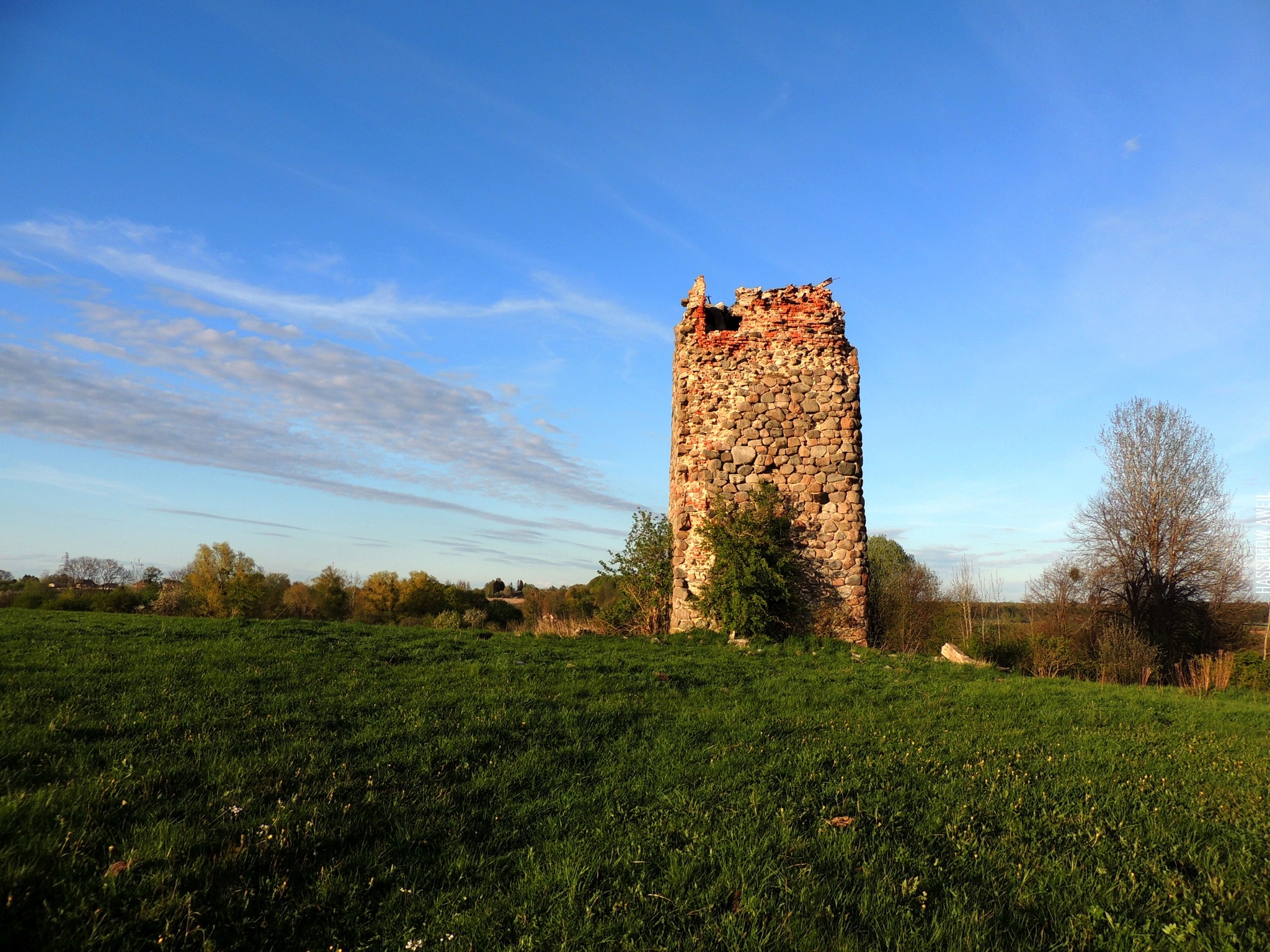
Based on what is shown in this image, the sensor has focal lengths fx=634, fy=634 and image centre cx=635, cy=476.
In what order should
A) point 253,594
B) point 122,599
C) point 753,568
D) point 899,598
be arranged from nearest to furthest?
point 753,568
point 899,598
point 122,599
point 253,594

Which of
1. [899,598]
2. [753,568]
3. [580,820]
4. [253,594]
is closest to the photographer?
[580,820]

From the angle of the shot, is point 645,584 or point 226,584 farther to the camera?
point 226,584

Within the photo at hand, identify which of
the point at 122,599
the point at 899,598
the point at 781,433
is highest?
the point at 781,433

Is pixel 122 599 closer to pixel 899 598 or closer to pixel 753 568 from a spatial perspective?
pixel 753 568

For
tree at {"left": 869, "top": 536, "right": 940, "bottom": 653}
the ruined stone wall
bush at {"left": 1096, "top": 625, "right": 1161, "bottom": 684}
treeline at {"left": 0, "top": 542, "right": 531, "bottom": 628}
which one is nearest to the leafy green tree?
treeline at {"left": 0, "top": 542, "right": 531, "bottom": 628}

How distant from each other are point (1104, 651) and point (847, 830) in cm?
2155

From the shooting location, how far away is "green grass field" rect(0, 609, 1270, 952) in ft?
10.4

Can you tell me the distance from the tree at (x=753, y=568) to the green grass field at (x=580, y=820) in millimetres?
5776

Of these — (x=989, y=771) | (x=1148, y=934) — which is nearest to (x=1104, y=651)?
(x=989, y=771)

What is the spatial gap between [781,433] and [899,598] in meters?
15.8

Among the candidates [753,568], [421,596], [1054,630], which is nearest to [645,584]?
[753,568]

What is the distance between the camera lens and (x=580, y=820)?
431 centimetres

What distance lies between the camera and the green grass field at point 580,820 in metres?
3.16

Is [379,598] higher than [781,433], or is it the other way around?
[781,433]
